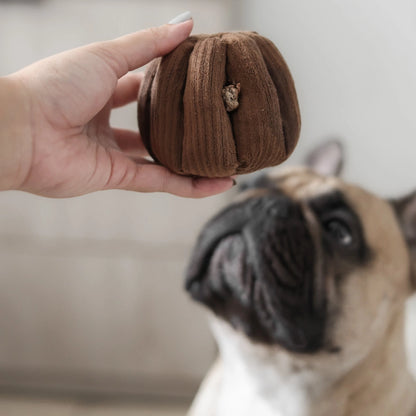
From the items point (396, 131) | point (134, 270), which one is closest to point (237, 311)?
point (396, 131)

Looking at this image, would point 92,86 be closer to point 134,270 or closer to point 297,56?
point 297,56

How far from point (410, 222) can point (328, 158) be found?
0.64 ft

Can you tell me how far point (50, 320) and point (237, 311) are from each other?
0.97 meters

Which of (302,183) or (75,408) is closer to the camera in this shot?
(302,183)

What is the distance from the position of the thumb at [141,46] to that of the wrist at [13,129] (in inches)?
3.4

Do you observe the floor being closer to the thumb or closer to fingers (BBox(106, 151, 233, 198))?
fingers (BBox(106, 151, 233, 198))

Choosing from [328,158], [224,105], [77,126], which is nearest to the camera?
[224,105]

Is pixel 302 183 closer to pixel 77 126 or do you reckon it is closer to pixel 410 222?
pixel 410 222

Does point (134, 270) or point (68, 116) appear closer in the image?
point (68, 116)

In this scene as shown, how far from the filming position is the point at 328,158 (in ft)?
2.92

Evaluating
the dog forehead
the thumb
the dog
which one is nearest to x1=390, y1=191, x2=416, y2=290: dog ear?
the dog

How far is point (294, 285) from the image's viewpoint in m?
0.63

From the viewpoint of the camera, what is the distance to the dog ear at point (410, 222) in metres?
0.76

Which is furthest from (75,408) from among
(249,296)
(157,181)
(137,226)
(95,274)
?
(157,181)
